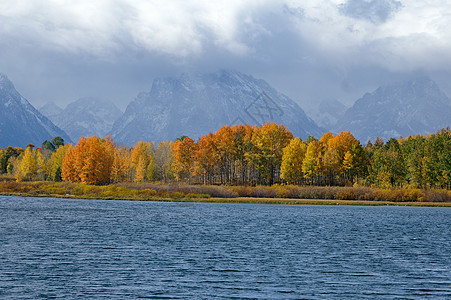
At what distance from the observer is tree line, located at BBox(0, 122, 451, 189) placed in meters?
126

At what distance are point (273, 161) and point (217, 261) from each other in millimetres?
106457

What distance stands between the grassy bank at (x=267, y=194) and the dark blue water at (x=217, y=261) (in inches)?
2142

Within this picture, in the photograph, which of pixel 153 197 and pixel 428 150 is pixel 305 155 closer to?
pixel 428 150

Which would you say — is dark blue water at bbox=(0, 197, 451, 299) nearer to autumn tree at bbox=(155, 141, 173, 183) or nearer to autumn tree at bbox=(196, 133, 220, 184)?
autumn tree at bbox=(196, 133, 220, 184)

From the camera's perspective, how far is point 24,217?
210 ft

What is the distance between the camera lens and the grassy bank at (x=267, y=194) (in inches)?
4414

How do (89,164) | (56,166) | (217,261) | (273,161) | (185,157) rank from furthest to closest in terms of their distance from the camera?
(56,166) < (185,157) < (89,164) < (273,161) < (217,261)

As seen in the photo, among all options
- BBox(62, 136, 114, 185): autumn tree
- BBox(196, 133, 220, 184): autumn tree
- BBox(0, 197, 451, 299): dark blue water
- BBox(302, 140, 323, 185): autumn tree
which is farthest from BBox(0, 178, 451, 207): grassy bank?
BBox(0, 197, 451, 299): dark blue water

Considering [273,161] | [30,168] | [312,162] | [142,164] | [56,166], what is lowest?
[30,168]

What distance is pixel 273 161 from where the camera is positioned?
140500mm

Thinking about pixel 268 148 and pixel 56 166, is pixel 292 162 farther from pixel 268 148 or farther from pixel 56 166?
pixel 56 166

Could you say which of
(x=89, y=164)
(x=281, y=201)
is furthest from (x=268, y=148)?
(x=89, y=164)

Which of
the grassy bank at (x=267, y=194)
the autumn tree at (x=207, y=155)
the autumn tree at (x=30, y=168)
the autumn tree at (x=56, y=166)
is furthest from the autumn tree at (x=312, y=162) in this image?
the autumn tree at (x=30, y=168)

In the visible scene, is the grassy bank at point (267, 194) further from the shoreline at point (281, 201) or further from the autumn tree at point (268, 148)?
the autumn tree at point (268, 148)
